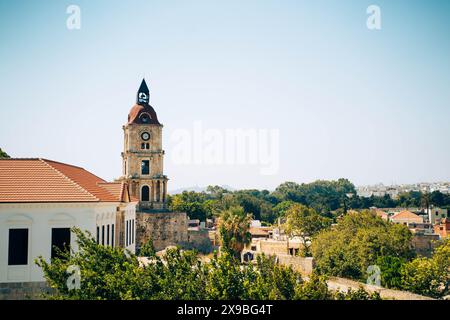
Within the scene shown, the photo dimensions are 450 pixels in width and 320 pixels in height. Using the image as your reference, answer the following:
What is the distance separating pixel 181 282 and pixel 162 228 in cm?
3083

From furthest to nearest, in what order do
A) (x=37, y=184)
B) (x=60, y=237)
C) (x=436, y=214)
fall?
1. (x=436, y=214)
2. (x=37, y=184)
3. (x=60, y=237)

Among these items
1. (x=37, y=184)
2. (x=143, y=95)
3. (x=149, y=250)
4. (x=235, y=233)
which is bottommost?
(x=235, y=233)

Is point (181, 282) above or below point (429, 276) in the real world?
above

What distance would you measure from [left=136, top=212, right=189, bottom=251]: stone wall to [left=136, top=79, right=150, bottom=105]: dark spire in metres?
11.8

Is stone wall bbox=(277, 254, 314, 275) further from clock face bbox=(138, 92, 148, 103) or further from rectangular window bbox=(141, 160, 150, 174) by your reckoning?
clock face bbox=(138, 92, 148, 103)

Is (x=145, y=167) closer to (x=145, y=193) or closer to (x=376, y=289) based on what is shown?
(x=145, y=193)

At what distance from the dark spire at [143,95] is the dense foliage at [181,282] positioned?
1284 inches

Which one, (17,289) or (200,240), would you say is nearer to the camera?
(17,289)

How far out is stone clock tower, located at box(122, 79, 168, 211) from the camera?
44.5m

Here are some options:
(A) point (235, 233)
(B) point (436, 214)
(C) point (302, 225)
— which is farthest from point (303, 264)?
(B) point (436, 214)

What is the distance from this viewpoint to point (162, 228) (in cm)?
4412

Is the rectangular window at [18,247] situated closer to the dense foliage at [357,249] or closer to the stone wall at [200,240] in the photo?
the dense foliage at [357,249]
